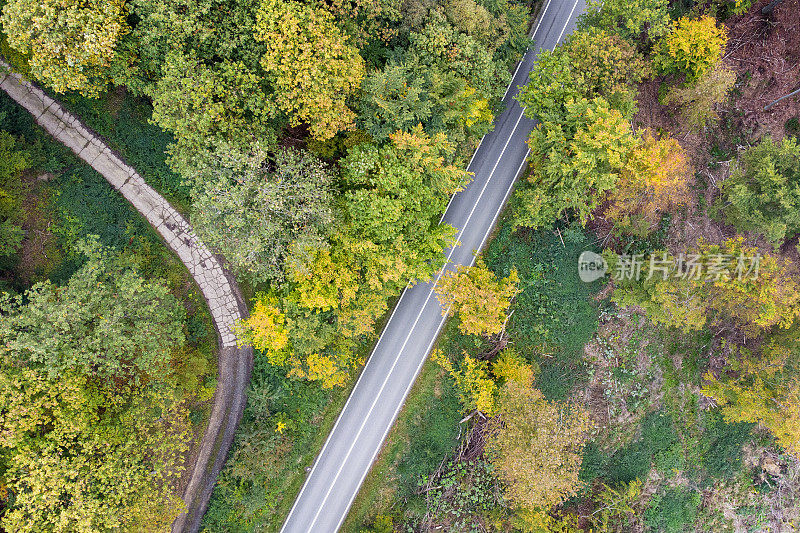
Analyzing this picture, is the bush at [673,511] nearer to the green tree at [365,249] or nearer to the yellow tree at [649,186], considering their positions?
the yellow tree at [649,186]

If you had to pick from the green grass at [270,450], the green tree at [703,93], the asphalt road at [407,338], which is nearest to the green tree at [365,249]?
the green grass at [270,450]

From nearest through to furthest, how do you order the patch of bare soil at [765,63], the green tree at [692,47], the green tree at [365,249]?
the green tree at [365,249] → the green tree at [692,47] → the patch of bare soil at [765,63]

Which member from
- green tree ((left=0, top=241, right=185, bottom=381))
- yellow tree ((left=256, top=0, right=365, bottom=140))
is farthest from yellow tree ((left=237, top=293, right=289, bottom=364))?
yellow tree ((left=256, top=0, right=365, bottom=140))

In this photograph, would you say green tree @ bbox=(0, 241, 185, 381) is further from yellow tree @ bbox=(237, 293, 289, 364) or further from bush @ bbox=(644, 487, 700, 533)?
bush @ bbox=(644, 487, 700, 533)

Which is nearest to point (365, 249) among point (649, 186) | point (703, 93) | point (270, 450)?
point (270, 450)

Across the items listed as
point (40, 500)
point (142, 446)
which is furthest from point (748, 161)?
point (40, 500)

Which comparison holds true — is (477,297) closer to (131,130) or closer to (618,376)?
(618,376)
